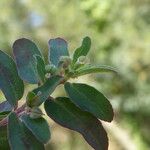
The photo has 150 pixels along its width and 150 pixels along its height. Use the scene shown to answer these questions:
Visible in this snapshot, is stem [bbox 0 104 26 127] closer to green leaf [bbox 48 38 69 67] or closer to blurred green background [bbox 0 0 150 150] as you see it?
green leaf [bbox 48 38 69 67]

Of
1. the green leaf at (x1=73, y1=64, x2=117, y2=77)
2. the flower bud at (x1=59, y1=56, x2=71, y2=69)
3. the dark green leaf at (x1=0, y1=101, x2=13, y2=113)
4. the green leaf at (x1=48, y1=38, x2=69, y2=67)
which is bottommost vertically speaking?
the dark green leaf at (x1=0, y1=101, x2=13, y2=113)

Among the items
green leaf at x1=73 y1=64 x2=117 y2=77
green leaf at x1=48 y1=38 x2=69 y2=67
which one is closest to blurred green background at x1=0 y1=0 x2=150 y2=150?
green leaf at x1=48 y1=38 x2=69 y2=67

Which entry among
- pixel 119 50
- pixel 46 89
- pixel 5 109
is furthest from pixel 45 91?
pixel 119 50

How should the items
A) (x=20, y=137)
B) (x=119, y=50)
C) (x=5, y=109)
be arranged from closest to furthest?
(x=20, y=137) → (x=5, y=109) → (x=119, y=50)

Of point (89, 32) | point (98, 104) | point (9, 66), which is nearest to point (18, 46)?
point (9, 66)

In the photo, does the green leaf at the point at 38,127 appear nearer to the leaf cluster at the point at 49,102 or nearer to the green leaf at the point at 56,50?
the leaf cluster at the point at 49,102

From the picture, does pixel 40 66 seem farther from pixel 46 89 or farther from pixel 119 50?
pixel 119 50
